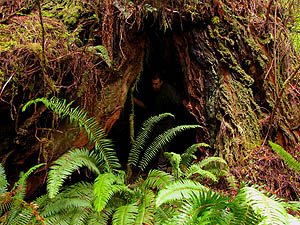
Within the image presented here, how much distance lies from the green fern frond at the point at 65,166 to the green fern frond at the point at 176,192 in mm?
826

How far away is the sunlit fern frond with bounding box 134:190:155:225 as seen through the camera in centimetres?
227

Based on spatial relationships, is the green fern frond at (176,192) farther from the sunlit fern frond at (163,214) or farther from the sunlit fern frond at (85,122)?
the sunlit fern frond at (85,122)

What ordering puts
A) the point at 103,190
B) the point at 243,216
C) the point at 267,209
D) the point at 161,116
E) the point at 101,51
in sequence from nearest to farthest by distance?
the point at 267,209, the point at 243,216, the point at 103,190, the point at 101,51, the point at 161,116

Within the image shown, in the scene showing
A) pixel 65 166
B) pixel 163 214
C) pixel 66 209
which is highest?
pixel 65 166

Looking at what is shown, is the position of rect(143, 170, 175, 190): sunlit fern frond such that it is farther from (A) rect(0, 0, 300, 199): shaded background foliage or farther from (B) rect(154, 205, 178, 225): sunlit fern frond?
(A) rect(0, 0, 300, 199): shaded background foliage

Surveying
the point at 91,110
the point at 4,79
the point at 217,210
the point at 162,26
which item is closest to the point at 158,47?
the point at 162,26

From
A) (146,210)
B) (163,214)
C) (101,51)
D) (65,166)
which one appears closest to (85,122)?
(65,166)

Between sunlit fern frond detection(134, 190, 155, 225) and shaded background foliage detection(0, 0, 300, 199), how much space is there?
1.00 m

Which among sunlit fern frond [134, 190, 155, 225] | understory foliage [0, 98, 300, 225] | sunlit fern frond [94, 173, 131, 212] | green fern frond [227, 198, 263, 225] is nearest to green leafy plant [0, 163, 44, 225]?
understory foliage [0, 98, 300, 225]

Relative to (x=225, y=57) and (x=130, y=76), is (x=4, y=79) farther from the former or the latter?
(x=225, y=57)

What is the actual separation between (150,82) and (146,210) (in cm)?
220

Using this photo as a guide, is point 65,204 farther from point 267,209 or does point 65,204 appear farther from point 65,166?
point 267,209

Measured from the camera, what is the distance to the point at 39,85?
2654 mm

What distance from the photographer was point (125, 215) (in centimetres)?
231
